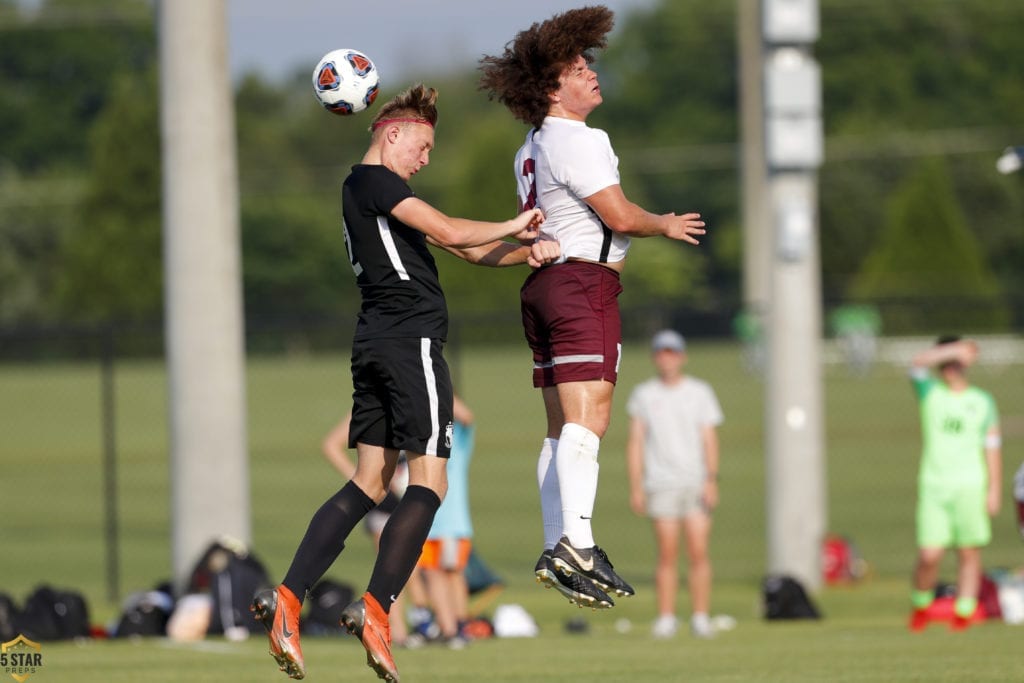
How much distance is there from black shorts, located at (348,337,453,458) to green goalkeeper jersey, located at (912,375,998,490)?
629cm

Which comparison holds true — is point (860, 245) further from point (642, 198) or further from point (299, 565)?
point (299, 565)

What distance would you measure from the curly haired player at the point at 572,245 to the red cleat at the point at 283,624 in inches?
42.3

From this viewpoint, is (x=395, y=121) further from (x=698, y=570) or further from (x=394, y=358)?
(x=698, y=570)

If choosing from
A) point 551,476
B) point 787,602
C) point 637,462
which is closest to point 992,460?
point 787,602

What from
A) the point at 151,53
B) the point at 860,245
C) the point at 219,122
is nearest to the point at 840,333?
the point at 860,245

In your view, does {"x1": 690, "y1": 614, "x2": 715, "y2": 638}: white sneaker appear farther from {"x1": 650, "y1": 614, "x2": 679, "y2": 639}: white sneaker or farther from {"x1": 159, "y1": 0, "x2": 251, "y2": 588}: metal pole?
{"x1": 159, "y1": 0, "x2": 251, "y2": 588}: metal pole

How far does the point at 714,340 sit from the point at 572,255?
51.1 m

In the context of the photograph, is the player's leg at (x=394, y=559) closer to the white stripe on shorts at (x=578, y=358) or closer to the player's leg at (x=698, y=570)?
the white stripe on shorts at (x=578, y=358)

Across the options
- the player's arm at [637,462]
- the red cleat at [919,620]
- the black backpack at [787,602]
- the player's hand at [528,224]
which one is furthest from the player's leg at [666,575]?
the player's hand at [528,224]

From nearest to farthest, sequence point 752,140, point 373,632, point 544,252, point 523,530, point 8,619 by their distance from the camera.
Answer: point 373,632, point 544,252, point 8,619, point 523,530, point 752,140

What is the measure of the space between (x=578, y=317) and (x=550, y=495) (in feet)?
2.76

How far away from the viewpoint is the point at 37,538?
21.8 meters

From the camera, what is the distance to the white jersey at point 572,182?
7207 millimetres

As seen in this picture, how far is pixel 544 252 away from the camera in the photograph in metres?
7.25
